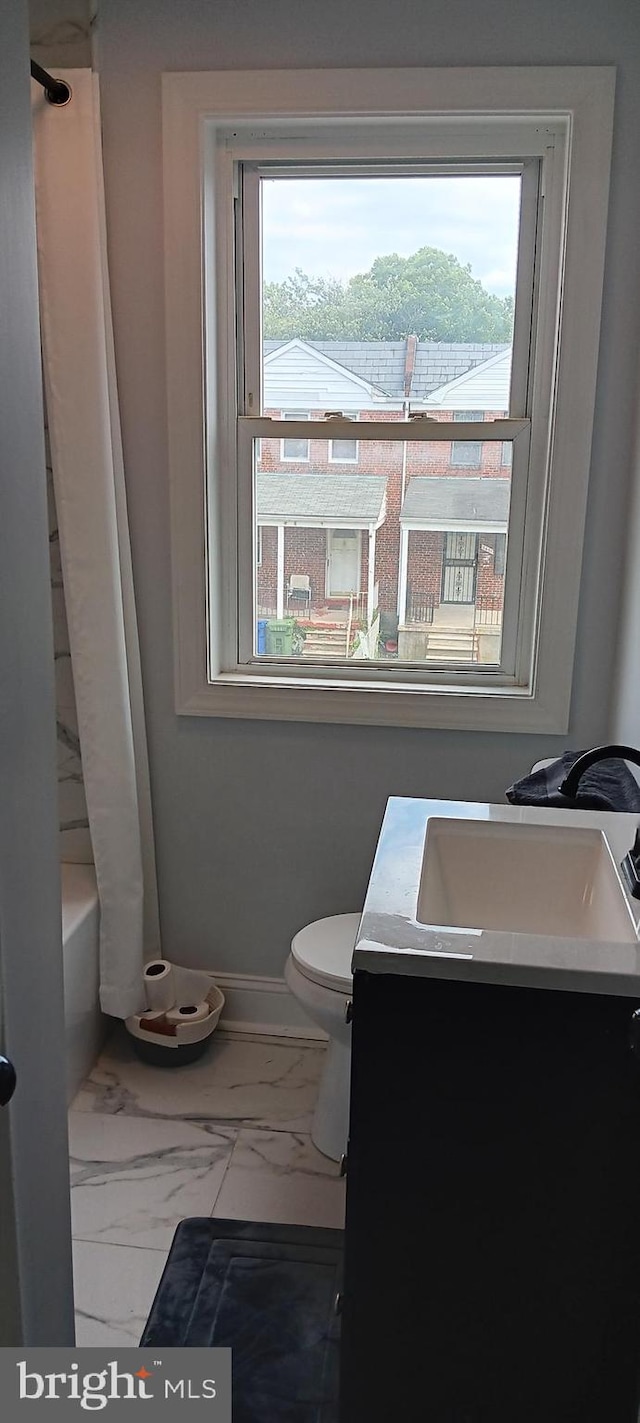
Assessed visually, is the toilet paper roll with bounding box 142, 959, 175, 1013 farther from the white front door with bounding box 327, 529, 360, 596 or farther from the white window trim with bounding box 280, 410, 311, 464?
the white window trim with bounding box 280, 410, 311, 464

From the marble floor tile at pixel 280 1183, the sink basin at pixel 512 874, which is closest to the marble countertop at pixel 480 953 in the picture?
→ the sink basin at pixel 512 874

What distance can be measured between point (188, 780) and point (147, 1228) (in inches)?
40.1

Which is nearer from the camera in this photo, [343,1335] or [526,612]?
[343,1335]

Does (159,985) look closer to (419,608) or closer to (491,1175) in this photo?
(419,608)

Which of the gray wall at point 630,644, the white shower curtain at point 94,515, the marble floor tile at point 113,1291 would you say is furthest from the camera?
the white shower curtain at point 94,515

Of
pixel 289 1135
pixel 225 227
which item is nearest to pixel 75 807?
pixel 289 1135

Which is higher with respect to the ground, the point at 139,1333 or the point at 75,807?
the point at 75,807

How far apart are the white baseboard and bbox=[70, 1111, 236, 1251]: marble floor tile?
418mm

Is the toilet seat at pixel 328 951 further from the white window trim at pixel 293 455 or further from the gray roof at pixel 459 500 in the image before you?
the white window trim at pixel 293 455

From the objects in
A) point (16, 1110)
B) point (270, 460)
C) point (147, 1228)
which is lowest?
point (147, 1228)

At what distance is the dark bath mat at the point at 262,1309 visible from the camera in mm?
1601

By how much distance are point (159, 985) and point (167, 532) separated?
111 centimetres

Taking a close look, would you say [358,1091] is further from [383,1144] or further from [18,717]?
[18,717]

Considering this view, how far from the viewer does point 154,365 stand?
7.68 ft
